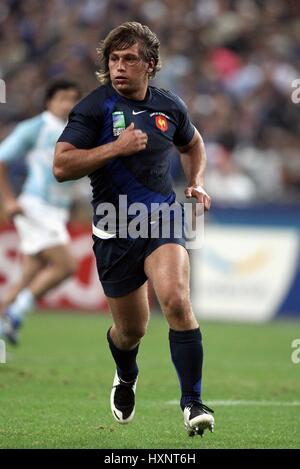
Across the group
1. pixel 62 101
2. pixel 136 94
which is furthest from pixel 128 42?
pixel 62 101

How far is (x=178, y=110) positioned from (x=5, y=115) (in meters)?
12.4

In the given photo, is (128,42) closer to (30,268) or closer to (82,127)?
(82,127)

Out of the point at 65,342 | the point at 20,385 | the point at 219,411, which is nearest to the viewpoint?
the point at 219,411

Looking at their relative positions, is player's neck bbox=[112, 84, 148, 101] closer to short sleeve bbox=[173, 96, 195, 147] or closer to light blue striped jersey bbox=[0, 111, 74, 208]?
short sleeve bbox=[173, 96, 195, 147]

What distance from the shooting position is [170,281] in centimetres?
630

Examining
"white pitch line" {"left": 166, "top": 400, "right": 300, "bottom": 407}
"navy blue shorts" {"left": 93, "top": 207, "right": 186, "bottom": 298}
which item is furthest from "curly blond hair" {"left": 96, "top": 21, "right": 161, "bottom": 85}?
"white pitch line" {"left": 166, "top": 400, "right": 300, "bottom": 407}

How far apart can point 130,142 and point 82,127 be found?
14.4 inches

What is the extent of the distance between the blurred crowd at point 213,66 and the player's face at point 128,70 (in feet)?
30.9

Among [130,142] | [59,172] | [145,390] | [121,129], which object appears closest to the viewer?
[130,142]

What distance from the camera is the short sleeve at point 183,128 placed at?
273 inches

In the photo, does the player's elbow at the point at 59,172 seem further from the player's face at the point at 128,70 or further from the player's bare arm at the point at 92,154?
the player's face at the point at 128,70

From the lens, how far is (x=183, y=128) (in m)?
7.00
